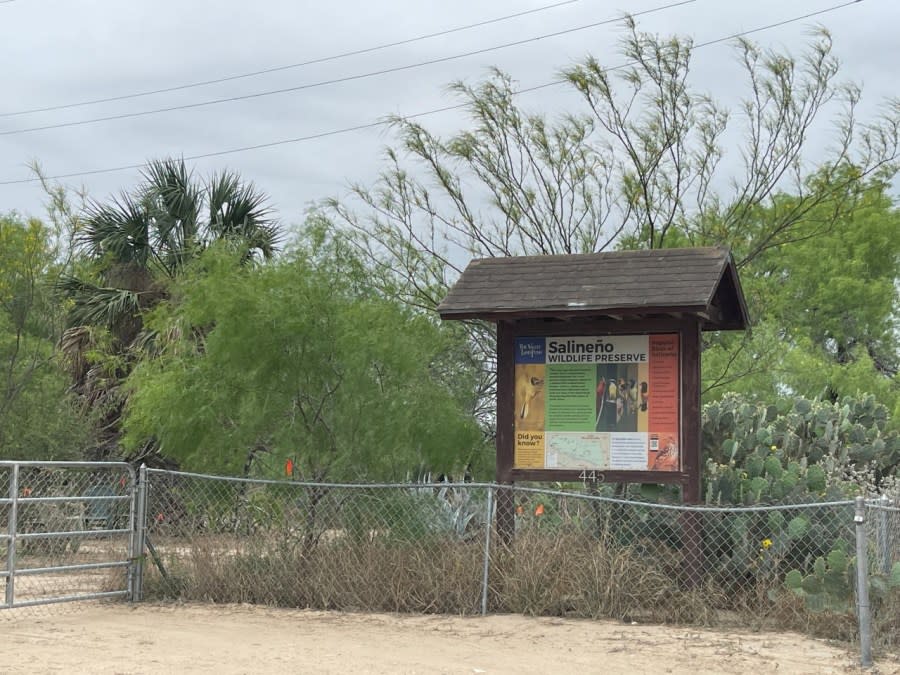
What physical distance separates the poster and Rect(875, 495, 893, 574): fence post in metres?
1.92

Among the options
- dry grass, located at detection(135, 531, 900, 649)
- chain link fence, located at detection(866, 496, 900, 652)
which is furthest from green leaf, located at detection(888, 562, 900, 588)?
dry grass, located at detection(135, 531, 900, 649)

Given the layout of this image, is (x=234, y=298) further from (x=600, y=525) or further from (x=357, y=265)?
(x=600, y=525)

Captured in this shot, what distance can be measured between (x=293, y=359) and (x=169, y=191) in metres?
9.99

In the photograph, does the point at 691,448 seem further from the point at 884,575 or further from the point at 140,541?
the point at 140,541

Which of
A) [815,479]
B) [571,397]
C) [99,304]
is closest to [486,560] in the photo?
[571,397]

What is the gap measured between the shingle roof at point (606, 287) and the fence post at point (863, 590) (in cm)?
274

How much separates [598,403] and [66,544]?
6665 millimetres

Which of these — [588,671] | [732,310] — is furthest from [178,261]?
[588,671]

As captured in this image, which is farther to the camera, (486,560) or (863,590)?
(486,560)

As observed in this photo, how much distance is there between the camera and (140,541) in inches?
452

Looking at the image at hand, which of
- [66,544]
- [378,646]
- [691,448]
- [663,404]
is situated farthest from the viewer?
[66,544]

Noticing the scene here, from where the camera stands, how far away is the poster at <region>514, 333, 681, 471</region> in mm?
11031

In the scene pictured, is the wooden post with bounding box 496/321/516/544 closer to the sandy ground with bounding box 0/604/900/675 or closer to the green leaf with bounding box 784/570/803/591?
the sandy ground with bounding box 0/604/900/675

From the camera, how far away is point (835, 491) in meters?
11.5
